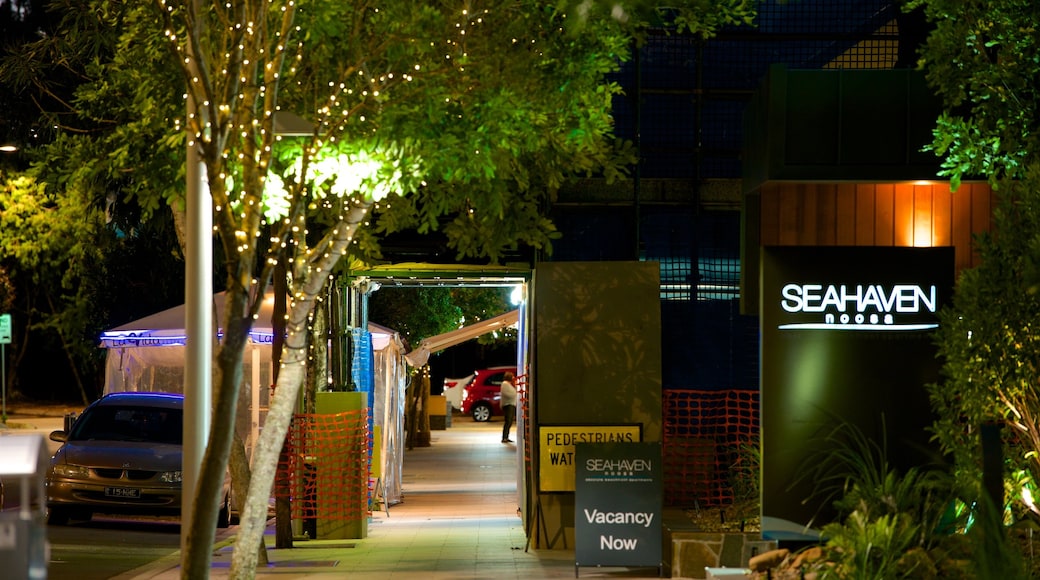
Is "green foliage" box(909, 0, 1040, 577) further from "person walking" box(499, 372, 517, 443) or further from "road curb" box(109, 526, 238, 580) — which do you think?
"person walking" box(499, 372, 517, 443)

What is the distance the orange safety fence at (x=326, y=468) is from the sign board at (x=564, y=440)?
2.75m

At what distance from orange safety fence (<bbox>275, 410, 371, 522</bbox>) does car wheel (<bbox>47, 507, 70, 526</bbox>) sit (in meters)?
3.29

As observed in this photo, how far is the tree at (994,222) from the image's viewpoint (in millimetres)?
8523

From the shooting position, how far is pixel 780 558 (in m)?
10.3

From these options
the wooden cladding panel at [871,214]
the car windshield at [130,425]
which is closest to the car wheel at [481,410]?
the car windshield at [130,425]

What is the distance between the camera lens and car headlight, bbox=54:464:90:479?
17141 millimetres

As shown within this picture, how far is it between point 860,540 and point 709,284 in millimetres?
9010

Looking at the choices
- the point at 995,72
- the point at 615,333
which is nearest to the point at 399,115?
the point at 995,72

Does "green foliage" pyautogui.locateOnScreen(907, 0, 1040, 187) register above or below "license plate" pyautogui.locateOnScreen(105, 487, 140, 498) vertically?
above

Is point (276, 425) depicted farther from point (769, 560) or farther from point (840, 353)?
point (840, 353)

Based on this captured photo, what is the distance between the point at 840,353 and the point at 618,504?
274cm

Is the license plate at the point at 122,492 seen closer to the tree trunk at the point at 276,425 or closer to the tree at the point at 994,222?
the tree trunk at the point at 276,425

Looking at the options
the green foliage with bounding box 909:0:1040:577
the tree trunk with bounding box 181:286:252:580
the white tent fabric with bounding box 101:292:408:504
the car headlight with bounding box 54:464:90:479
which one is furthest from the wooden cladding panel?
the car headlight with bounding box 54:464:90:479

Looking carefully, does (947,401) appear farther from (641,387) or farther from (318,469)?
(318,469)
